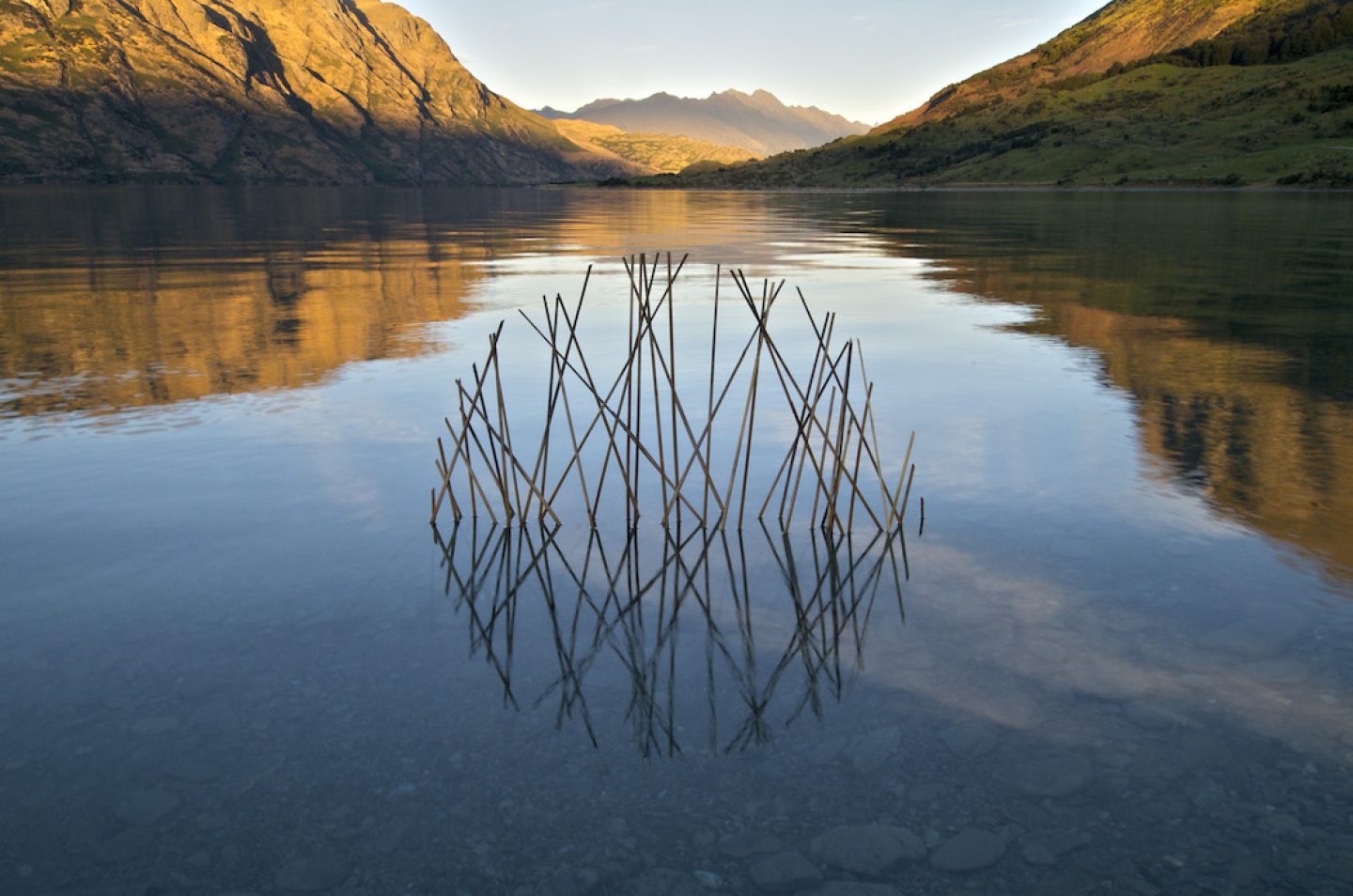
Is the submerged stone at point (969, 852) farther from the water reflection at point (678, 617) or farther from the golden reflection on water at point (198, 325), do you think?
the golden reflection on water at point (198, 325)

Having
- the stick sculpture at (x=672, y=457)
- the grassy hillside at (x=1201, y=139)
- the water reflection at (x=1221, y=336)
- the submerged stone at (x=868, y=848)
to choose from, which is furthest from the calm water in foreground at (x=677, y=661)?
the grassy hillside at (x=1201, y=139)

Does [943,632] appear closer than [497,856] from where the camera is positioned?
No

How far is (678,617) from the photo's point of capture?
7.51m

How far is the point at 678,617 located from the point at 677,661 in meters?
0.75

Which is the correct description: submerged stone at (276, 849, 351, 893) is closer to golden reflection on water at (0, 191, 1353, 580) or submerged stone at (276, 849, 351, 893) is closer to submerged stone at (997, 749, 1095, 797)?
submerged stone at (997, 749, 1095, 797)

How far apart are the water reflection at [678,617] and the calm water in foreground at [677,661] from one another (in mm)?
41

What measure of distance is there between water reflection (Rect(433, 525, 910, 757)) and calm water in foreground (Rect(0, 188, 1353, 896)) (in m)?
0.04

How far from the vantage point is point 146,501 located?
32.8 ft

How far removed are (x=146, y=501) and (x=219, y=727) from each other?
5.09m

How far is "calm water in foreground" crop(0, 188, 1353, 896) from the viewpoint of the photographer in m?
4.82

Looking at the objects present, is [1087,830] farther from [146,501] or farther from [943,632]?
[146,501]

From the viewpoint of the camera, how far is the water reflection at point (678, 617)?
20.2ft

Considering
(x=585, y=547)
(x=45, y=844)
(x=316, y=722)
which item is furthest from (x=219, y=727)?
(x=585, y=547)

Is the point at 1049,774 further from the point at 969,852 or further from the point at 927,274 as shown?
the point at 927,274
